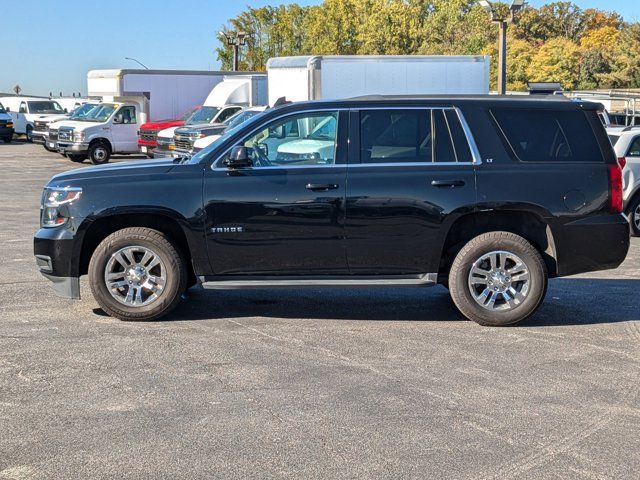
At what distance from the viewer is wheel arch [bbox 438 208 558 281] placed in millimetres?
7957

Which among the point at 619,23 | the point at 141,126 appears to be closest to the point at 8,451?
the point at 141,126

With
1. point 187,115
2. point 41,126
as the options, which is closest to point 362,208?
point 187,115

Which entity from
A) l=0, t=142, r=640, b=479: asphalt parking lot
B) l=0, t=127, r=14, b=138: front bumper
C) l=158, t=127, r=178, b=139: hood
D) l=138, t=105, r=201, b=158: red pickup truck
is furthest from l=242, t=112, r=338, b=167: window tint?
l=0, t=127, r=14, b=138: front bumper

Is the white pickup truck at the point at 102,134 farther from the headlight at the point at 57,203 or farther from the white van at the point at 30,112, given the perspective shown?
the headlight at the point at 57,203

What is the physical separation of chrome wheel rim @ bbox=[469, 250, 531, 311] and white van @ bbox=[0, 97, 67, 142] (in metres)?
34.5

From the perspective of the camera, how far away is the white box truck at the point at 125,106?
2867 centimetres

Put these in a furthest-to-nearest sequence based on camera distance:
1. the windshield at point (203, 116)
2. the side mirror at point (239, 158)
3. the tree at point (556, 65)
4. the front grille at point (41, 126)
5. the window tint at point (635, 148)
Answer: the tree at point (556, 65) → the front grille at point (41, 126) → the windshield at point (203, 116) → the window tint at point (635, 148) → the side mirror at point (239, 158)

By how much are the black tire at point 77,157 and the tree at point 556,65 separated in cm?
3814

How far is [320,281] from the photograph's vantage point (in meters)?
7.80

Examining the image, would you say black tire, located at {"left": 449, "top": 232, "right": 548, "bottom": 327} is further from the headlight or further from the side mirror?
the headlight

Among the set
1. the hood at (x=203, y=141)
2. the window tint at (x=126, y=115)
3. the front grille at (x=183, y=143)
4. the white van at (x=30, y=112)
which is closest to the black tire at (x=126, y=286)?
the hood at (x=203, y=141)

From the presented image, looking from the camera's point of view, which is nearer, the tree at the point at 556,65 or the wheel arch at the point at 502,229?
the wheel arch at the point at 502,229

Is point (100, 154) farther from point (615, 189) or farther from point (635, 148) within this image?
point (615, 189)

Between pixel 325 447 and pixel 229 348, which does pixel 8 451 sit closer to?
pixel 325 447
